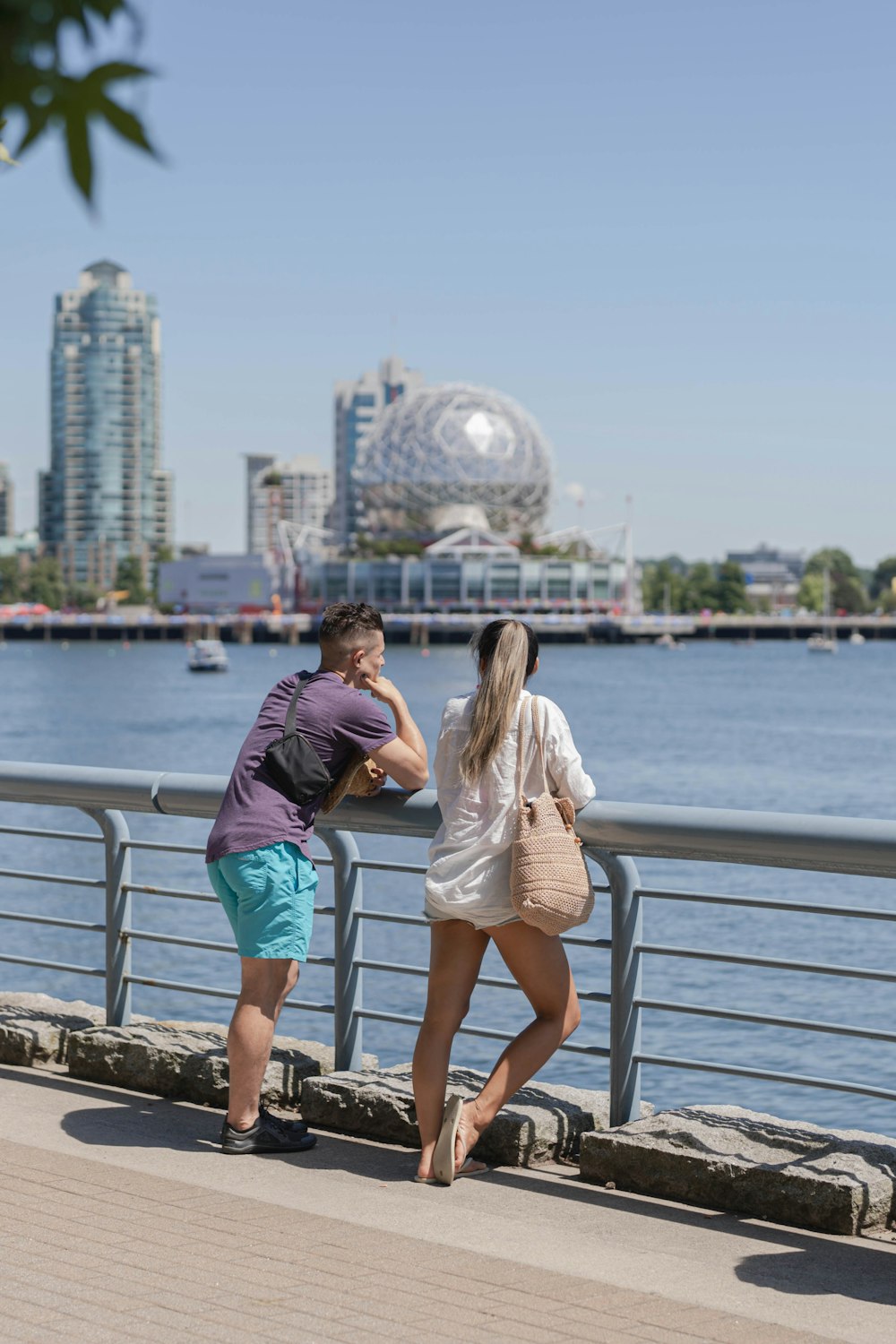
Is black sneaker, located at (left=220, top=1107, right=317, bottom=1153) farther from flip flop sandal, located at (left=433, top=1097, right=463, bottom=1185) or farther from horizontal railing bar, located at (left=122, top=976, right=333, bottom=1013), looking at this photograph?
flip flop sandal, located at (left=433, top=1097, right=463, bottom=1185)

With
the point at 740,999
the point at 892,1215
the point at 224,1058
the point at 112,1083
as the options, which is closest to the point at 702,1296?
the point at 892,1215

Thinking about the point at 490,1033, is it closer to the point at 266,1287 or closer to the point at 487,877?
the point at 487,877

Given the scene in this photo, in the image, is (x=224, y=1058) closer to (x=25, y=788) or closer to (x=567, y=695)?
(x=25, y=788)

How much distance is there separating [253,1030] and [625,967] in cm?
118

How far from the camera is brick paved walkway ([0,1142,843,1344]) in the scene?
4.02 m

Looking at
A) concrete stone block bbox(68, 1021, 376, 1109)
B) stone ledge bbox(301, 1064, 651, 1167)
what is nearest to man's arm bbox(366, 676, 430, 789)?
stone ledge bbox(301, 1064, 651, 1167)

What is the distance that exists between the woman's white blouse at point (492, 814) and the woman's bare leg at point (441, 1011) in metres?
0.11

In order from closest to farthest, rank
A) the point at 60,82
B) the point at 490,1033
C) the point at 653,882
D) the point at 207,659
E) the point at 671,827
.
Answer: the point at 60,82 → the point at 671,827 → the point at 490,1033 → the point at 653,882 → the point at 207,659

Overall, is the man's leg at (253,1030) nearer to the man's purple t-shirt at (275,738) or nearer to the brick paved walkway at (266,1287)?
the man's purple t-shirt at (275,738)

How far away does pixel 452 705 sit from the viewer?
5.23m

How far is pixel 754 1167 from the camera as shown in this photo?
5.03m

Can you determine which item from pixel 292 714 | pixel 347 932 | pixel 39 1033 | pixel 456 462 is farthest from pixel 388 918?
pixel 456 462

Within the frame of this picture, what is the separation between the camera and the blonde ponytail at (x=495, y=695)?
5094mm

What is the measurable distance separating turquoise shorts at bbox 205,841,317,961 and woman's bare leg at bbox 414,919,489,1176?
17.7 inches
